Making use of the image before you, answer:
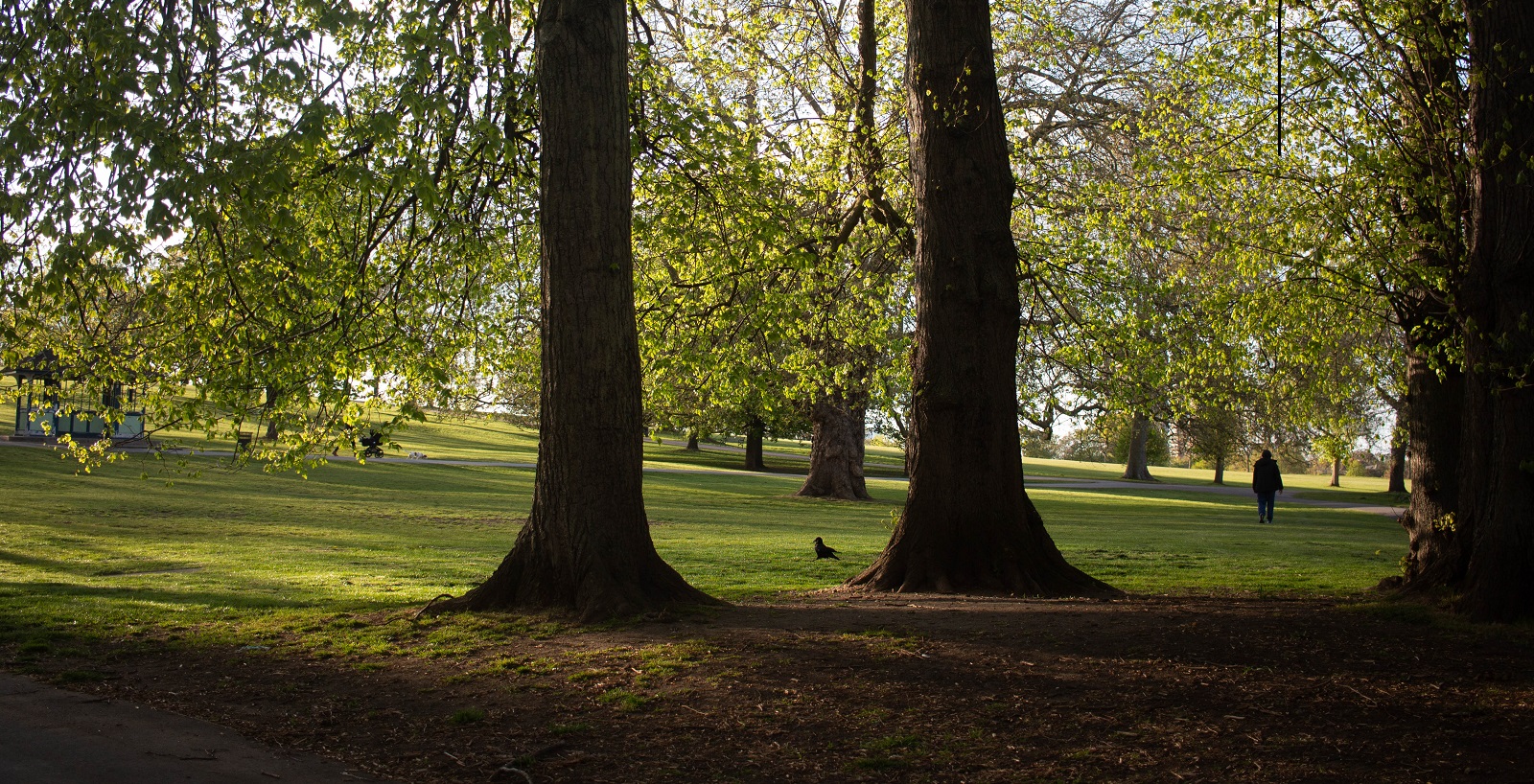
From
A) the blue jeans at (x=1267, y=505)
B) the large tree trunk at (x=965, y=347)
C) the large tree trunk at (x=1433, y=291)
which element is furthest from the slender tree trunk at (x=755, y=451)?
the large tree trunk at (x=1433, y=291)

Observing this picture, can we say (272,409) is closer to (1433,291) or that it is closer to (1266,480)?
(1433,291)

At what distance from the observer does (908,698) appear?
5984 mm

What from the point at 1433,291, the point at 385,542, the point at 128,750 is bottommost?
the point at 385,542

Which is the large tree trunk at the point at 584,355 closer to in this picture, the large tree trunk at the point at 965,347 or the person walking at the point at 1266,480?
the large tree trunk at the point at 965,347

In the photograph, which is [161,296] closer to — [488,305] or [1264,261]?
[488,305]

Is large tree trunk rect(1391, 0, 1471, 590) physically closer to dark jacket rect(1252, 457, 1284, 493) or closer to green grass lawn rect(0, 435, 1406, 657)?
green grass lawn rect(0, 435, 1406, 657)

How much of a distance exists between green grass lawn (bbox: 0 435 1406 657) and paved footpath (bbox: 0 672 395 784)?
2575mm

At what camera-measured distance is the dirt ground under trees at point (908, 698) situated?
16.6 ft

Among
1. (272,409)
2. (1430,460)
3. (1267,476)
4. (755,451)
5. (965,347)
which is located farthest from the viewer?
(755,451)

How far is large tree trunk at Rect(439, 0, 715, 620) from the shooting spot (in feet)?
27.4

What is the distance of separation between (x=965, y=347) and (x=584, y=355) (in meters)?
3.62

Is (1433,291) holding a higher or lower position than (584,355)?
higher

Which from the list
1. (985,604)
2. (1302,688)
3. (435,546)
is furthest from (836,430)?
(1302,688)

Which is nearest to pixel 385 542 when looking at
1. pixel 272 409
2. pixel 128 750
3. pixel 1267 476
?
pixel 272 409
